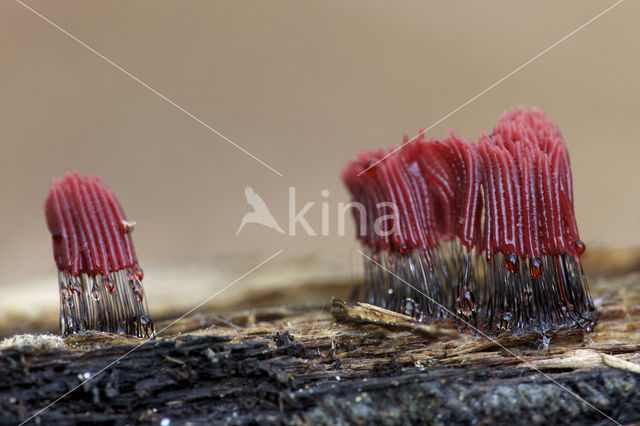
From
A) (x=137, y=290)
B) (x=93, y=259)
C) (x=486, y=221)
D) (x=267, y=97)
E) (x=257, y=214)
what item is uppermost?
(x=267, y=97)

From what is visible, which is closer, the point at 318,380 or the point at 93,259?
the point at 318,380

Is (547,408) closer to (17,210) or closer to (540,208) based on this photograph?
(540,208)

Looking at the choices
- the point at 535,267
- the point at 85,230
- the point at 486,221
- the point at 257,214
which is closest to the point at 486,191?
the point at 486,221

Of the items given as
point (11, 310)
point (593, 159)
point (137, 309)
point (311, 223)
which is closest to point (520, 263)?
point (137, 309)

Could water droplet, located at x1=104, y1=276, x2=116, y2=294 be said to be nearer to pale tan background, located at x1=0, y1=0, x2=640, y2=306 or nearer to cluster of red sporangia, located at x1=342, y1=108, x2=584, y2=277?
cluster of red sporangia, located at x1=342, y1=108, x2=584, y2=277

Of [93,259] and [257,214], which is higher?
[257,214]

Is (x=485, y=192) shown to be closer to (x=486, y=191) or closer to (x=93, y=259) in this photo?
(x=486, y=191)
